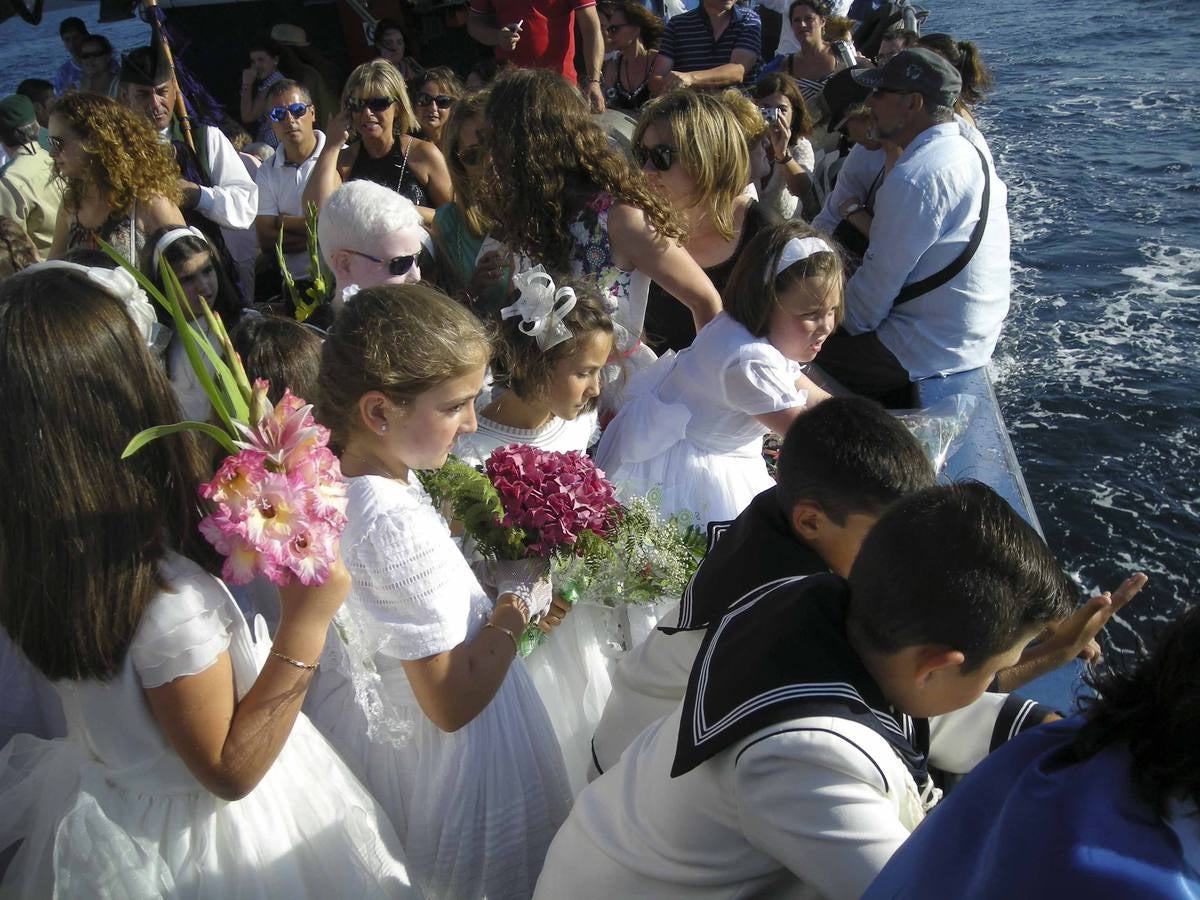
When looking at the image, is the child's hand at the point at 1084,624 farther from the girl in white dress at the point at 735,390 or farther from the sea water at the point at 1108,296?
the sea water at the point at 1108,296

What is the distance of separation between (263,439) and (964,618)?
1.17 m

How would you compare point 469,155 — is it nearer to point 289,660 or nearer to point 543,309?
point 543,309

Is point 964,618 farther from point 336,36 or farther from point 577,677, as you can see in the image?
point 336,36

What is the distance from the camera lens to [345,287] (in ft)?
11.3

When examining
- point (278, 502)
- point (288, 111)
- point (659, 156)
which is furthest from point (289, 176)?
point (278, 502)

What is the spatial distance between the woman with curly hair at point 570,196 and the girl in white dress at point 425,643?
123 centimetres

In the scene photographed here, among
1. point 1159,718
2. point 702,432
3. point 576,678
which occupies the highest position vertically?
point 1159,718

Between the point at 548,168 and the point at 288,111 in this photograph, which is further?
the point at 288,111

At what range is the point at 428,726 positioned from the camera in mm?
2166

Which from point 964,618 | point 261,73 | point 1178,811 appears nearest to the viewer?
point 1178,811

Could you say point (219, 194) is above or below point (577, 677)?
above

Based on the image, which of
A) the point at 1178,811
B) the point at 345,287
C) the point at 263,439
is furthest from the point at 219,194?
the point at 1178,811

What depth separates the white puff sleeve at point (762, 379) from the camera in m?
3.07

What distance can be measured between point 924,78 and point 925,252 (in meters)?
0.82
